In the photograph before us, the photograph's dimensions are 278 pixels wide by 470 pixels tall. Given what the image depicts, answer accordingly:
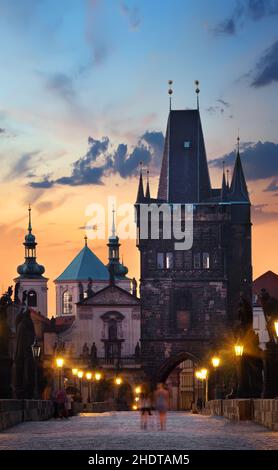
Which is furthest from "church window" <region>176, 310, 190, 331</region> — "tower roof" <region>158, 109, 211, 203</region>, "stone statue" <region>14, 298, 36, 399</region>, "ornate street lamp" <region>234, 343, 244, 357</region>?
"ornate street lamp" <region>234, 343, 244, 357</region>

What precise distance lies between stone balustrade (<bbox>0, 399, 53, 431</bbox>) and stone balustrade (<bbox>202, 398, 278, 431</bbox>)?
651cm

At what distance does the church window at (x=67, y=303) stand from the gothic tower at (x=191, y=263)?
6279cm

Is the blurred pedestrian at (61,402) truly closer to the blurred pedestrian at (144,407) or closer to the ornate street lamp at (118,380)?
the blurred pedestrian at (144,407)

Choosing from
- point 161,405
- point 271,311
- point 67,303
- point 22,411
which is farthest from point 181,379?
point 271,311

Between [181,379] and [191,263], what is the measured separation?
112 ft

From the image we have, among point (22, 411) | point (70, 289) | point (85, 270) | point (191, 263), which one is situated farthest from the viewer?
point (85, 270)

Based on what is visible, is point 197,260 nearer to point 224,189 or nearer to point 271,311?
point 224,189

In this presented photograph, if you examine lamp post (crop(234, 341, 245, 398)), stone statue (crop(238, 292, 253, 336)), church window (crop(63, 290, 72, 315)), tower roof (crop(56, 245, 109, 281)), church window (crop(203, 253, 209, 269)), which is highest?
tower roof (crop(56, 245, 109, 281))

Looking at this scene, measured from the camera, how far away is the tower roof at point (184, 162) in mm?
128875

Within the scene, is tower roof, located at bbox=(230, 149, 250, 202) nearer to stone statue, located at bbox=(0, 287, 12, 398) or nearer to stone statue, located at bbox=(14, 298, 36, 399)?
stone statue, located at bbox=(14, 298, 36, 399)

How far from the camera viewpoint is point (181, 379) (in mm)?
158625

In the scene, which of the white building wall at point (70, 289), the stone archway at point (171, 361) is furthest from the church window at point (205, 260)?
the white building wall at point (70, 289)

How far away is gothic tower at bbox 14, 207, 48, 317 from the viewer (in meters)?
190
